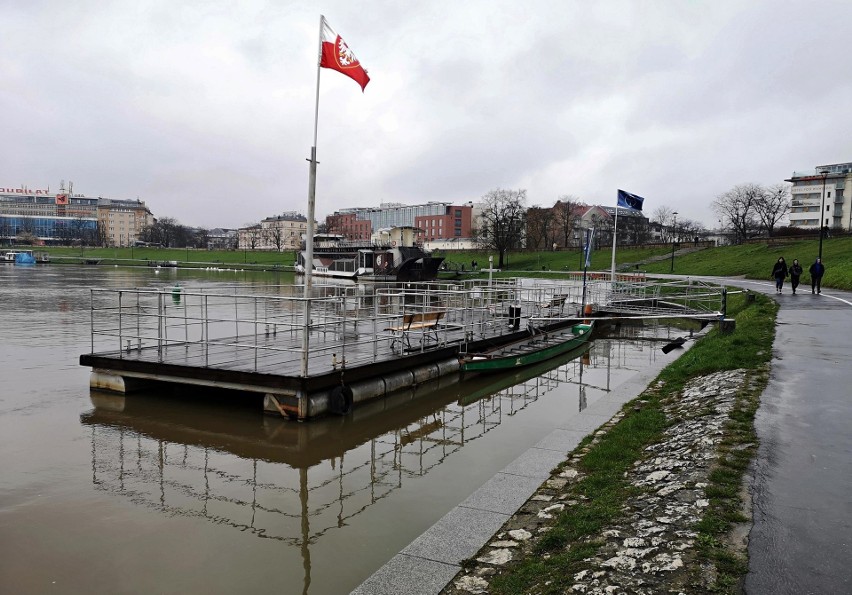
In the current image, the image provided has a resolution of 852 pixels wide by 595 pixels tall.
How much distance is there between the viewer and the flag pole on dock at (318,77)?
10.9 metres

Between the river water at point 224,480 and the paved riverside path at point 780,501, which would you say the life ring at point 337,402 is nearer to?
the river water at point 224,480

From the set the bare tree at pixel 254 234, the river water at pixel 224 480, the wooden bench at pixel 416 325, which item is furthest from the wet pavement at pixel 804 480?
the bare tree at pixel 254 234

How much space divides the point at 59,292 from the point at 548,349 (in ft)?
110

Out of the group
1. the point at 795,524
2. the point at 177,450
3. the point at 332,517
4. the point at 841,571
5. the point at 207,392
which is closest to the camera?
the point at 841,571

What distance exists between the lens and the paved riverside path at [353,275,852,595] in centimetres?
459

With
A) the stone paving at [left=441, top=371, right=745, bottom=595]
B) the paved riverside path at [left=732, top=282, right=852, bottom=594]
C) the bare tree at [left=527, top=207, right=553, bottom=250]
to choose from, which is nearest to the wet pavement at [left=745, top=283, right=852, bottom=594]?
the paved riverside path at [left=732, top=282, right=852, bottom=594]

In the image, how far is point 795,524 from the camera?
5.18 meters

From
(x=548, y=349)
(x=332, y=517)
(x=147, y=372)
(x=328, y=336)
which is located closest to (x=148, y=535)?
(x=332, y=517)

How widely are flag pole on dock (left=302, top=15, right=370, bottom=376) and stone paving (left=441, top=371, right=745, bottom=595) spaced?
540 centimetres

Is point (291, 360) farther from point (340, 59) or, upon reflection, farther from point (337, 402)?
point (340, 59)

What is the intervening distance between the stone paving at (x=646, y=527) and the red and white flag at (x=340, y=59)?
8.47m

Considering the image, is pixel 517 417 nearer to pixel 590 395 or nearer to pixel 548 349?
pixel 590 395

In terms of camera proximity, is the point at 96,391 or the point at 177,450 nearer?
the point at 177,450

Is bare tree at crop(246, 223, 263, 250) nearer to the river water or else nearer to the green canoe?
the green canoe
